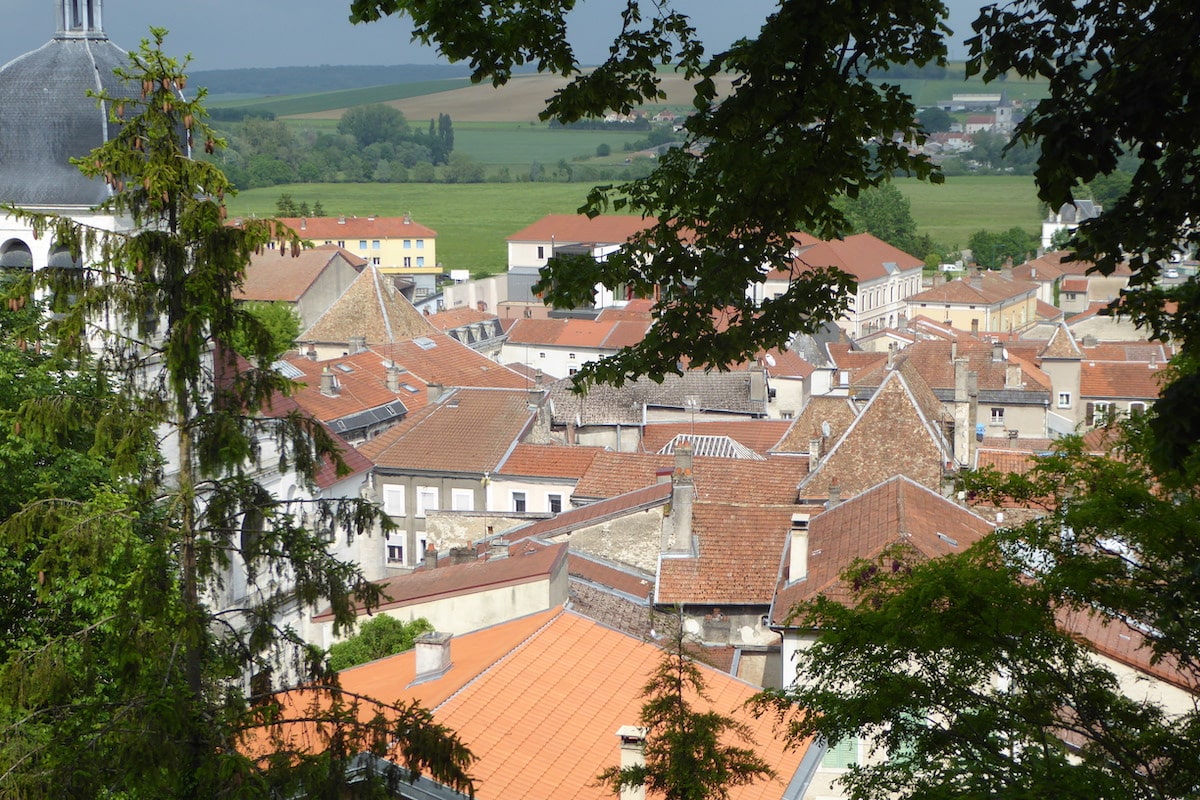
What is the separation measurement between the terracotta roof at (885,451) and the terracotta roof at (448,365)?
27064 millimetres

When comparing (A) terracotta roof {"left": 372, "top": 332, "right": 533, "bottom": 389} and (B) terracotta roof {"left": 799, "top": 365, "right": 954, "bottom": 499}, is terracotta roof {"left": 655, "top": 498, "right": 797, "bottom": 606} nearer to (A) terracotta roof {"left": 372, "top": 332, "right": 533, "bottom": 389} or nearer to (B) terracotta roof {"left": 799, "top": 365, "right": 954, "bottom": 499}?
(B) terracotta roof {"left": 799, "top": 365, "right": 954, "bottom": 499}

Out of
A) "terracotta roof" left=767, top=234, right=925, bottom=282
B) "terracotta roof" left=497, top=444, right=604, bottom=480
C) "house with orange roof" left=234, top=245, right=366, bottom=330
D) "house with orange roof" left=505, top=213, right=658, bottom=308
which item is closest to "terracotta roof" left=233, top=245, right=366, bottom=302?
"house with orange roof" left=234, top=245, right=366, bottom=330

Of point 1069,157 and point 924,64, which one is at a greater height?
point 924,64

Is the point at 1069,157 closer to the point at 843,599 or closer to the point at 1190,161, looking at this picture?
the point at 1190,161

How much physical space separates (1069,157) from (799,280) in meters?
3.76

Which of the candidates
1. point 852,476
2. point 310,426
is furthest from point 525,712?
point 852,476

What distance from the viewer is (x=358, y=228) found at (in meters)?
143

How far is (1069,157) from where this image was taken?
718 centimetres

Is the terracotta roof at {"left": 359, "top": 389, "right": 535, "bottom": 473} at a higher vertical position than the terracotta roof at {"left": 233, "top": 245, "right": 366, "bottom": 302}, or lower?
lower

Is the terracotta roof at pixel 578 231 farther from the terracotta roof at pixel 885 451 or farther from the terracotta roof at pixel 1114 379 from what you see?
the terracotta roof at pixel 885 451

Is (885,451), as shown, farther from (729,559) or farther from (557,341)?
(557,341)

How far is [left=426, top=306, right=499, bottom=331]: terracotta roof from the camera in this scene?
89.8 m

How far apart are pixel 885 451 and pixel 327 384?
2542 cm

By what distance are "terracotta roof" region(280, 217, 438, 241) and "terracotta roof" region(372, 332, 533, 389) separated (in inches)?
2565
